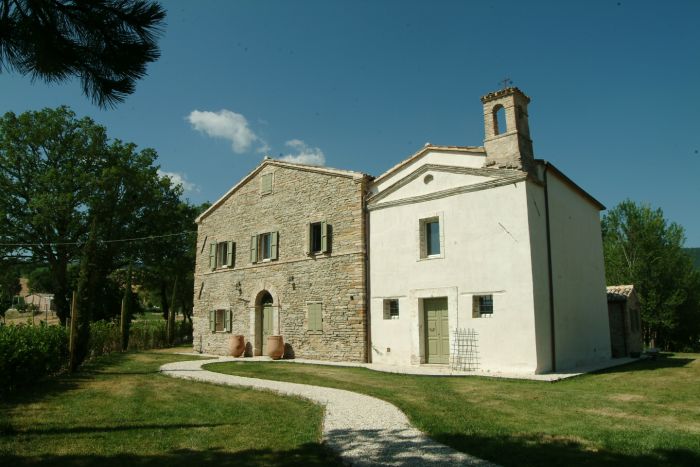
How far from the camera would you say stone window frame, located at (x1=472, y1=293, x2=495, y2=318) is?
13.0 metres

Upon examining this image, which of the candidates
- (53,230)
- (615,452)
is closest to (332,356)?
(615,452)

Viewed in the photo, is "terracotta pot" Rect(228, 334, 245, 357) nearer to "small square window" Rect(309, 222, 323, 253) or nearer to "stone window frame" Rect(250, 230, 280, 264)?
"stone window frame" Rect(250, 230, 280, 264)

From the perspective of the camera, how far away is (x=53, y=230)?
26.7m

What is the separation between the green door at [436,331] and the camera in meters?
13.9

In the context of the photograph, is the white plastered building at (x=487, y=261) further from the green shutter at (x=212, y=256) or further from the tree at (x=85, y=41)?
the tree at (x=85, y=41)

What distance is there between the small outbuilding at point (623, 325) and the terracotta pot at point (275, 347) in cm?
1164

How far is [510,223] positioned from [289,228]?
846cm

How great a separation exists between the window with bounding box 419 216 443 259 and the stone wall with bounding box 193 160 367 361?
84.5 inches

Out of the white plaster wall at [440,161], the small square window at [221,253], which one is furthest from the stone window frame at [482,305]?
the small square window at [221,253]

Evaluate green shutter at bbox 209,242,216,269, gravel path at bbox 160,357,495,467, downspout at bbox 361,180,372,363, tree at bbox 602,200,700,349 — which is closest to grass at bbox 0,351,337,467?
gravel path at bbox 160,357,495,467

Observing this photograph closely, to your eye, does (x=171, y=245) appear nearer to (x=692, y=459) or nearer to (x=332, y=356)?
(x=332, y=356)

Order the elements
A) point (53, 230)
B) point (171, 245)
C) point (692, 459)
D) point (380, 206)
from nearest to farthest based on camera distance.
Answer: point (692, 459) < point (380, 206) < point (53, 230) < point (171, 245)

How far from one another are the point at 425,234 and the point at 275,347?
670 centimetres

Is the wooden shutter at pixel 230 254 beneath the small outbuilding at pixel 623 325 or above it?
above
